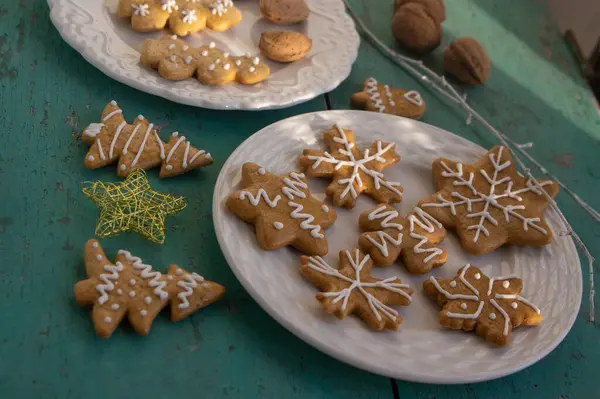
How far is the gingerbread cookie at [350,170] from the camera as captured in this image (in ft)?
3.89

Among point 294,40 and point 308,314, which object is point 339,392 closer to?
point 308,314

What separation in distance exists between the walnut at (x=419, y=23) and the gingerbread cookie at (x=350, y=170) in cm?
47

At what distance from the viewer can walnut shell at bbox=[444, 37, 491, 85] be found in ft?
5.15

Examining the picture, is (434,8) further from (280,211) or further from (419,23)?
(280,211)

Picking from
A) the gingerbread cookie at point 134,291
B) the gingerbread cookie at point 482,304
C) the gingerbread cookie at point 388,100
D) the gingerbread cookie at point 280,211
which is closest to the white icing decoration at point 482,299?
the gingerbread cookie at point 482,304

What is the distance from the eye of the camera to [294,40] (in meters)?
1.43

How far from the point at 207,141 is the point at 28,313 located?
50cm

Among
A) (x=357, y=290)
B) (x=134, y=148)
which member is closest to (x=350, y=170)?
(x=357, y=290)

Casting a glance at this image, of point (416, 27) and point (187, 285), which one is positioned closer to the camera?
point (187, 285)

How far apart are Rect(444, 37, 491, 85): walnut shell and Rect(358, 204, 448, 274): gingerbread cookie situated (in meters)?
0.57

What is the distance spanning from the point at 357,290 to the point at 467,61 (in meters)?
0.81

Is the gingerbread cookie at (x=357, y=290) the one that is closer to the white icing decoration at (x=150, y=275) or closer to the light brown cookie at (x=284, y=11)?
the white icing decoration at (x=150, y=275)

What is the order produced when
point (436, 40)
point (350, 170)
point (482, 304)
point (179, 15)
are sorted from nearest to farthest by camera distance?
point (482, 304) < point (350, 170) < point (179, 15) < point (436, 40)

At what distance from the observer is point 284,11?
1.51 meters
